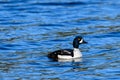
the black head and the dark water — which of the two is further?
the black head

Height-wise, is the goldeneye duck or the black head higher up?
the black head

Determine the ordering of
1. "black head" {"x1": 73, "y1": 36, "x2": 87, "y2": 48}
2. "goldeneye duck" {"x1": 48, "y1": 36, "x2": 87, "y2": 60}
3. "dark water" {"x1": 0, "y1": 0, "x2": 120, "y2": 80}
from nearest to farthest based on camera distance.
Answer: "dark water" {"x1": 0, "y1": 0, "x2": 120, "y2": 80}
"goldeneye duck" {"x1": 48, "y1": 36, "x2": 87, "y2": 60}
"black head" {"x1": 73, "y1": 36, "x2": 87, "y2": 48}

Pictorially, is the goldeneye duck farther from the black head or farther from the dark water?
the dark water

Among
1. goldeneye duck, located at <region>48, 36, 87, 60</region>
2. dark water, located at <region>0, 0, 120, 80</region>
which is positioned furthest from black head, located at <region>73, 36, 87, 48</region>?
dark water, located at <region>0, 0, 120, 80</region>

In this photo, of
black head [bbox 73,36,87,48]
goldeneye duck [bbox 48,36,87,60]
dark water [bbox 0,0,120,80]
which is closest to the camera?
dark water [bbox 0,0,120,80]

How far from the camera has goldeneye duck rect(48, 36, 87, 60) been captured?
26.4 meters

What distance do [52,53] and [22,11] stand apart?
10710 millimetres

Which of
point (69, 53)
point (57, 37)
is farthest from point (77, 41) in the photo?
point (57, 37)

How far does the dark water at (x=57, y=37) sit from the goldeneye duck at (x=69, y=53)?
35cm

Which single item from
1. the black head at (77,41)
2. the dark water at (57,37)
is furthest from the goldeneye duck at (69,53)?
the dark water at (57,37)

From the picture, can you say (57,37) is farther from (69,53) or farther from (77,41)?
(69,53)

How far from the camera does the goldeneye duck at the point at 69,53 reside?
26.4m

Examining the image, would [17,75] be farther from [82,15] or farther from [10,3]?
[10,3]

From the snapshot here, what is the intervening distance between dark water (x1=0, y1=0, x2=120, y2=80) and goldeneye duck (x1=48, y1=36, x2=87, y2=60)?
35cm
